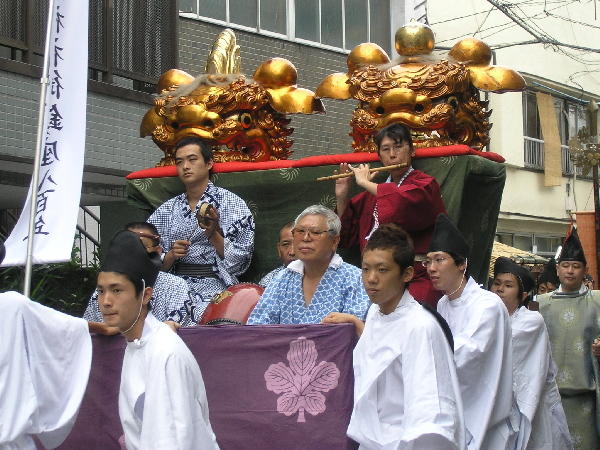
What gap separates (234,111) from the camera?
7.24 metres

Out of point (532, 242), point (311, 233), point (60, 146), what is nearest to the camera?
point (311, 233)

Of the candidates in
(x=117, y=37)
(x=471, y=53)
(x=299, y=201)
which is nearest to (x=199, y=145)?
(x=299, y=201)

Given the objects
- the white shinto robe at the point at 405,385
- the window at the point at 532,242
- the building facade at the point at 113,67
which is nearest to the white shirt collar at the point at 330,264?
the white shinto robe at the point at 405,385

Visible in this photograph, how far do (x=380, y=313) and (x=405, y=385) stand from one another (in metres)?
0.40

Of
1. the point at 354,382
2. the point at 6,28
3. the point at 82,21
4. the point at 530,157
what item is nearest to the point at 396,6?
the point at 530,157

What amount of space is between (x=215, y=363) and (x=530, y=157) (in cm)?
1761

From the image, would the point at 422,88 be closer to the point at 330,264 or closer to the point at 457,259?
the point at 457,259

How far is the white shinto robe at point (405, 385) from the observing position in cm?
434

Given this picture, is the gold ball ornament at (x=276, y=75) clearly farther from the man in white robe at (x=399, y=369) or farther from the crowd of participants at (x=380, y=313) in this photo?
the man in white robe at (x=399, y=369)

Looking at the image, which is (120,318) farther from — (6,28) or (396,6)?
(396,6)

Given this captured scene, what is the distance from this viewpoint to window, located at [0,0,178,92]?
9477 mm

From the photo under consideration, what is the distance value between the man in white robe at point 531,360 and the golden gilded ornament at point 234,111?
5.63 feet

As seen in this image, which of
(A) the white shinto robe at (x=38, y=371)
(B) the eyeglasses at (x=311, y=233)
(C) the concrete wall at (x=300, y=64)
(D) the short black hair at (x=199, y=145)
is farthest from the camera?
(C) the concrete wall at (x=300, y=64)

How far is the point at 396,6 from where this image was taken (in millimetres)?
17281
